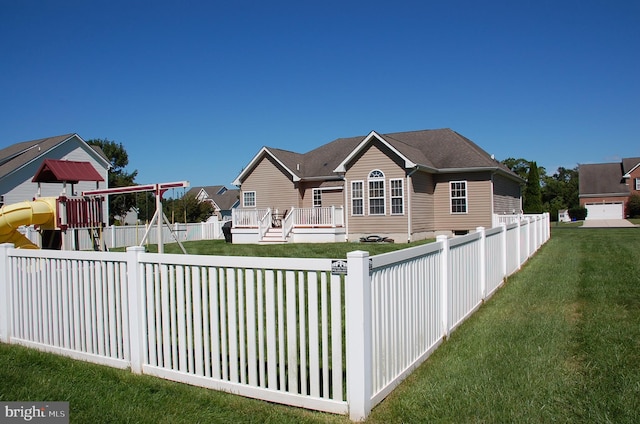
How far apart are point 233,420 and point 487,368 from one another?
2.43 m

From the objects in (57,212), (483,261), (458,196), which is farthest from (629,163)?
(57,212)

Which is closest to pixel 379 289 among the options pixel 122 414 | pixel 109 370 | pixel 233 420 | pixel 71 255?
pixel 233 420

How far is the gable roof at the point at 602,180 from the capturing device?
53.0 meters

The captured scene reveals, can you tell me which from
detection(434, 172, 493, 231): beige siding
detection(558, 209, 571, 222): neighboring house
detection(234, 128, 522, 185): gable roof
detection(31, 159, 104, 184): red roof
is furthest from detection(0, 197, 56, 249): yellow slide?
detection(558, 209, 571, 222): neighboring house

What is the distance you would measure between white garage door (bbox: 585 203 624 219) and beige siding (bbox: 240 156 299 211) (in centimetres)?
4004

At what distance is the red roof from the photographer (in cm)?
1139

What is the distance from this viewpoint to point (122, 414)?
3932 millimetres

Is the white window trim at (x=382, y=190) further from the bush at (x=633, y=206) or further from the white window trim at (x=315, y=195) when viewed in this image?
the bush at (x=633, y=206)

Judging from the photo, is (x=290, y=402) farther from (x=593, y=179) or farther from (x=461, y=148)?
(x=593, y=179)

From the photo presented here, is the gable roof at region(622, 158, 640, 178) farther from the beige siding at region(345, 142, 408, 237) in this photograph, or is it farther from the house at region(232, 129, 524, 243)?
the beige siding at region(345, 142, 408, 237)

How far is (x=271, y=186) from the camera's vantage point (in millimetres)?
26984

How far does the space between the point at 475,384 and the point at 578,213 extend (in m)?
52.7

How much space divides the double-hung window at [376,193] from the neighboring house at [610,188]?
39.8 metres

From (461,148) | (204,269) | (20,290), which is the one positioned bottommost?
(20,290)
